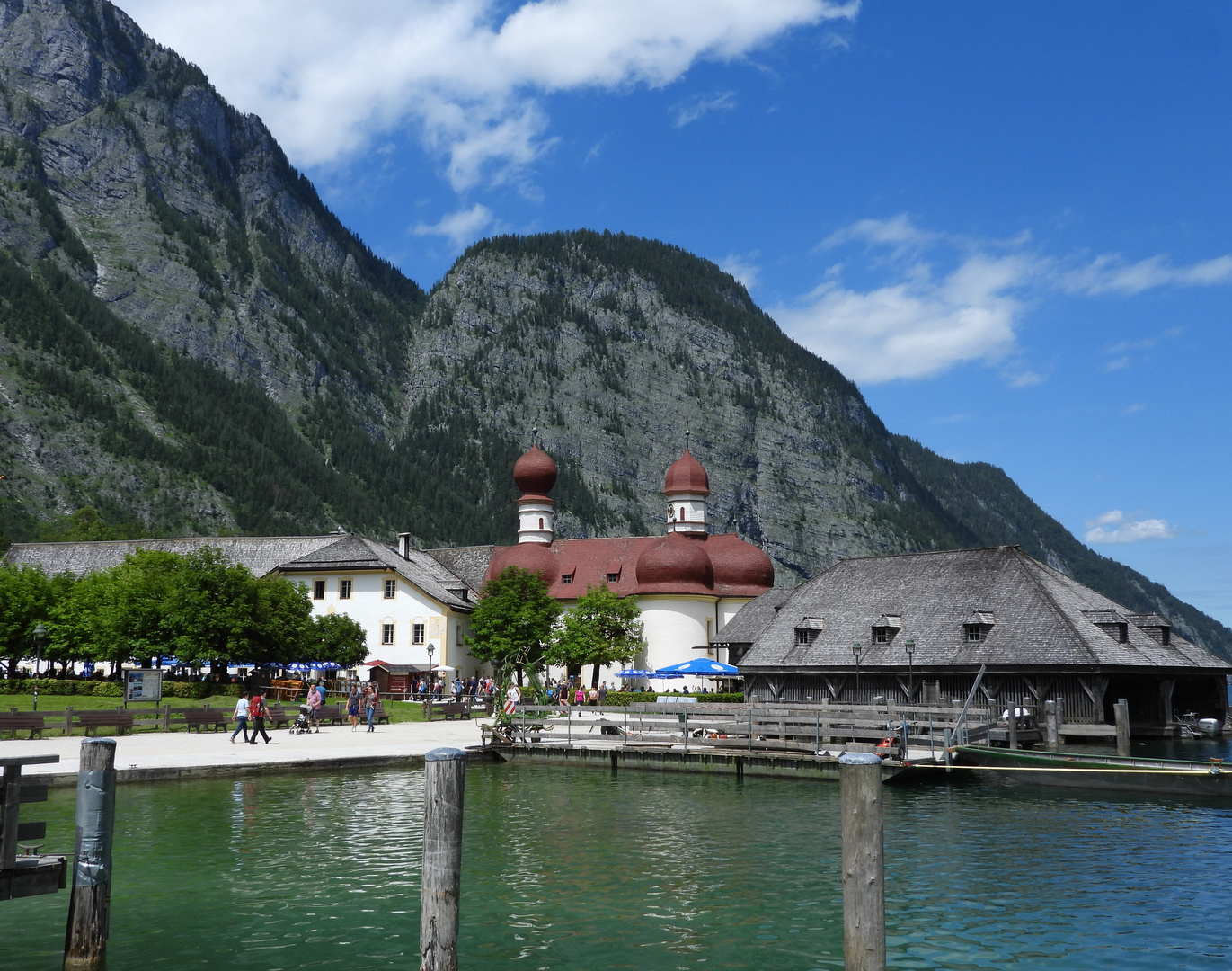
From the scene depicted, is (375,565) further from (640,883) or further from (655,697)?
(640,883)

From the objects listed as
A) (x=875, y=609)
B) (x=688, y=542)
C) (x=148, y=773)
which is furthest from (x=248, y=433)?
(x=148, y=773)

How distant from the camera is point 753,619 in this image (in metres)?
65.8

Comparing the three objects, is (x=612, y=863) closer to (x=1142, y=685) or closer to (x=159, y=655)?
(x=1142, y=685)

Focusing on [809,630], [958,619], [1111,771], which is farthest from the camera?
[809,630]

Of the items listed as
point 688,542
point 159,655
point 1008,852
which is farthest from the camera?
point 688,542

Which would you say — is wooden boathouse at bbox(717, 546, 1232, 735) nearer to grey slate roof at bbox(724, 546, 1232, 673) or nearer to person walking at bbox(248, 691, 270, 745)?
grey slate roof at bbox(724, 546, 1232, 673)

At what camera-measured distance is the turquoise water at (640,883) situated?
1355 centimetres

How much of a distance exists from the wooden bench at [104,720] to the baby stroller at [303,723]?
714cm

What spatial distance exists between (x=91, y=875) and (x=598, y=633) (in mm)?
61485

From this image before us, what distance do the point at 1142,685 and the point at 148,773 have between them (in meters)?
43.9

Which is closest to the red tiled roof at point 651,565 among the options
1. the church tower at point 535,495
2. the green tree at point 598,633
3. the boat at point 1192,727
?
the church tower at point 535,495

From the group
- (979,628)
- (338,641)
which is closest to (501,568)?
(338,641)

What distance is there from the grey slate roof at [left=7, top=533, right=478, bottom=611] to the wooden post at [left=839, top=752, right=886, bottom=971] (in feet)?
224

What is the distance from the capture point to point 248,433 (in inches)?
7672
